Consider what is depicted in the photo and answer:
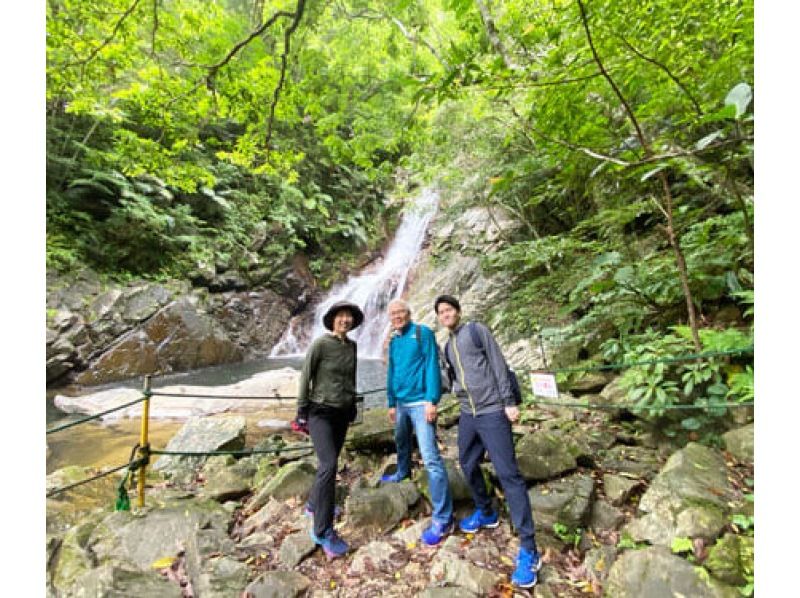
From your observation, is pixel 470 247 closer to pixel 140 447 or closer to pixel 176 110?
pixel 176 110

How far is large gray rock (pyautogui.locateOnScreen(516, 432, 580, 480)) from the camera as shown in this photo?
9.71 ft

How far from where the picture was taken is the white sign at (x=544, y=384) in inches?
107

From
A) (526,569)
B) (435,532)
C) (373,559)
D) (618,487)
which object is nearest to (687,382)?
(618,487)

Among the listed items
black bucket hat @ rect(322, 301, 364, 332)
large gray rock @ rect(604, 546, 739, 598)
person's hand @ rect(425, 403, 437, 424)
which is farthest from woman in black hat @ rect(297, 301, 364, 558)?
large gray rock @ rect(604, 546, 739, 598)

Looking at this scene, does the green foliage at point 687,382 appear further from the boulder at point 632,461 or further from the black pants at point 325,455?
the black pants at point 325,455

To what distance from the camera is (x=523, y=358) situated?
666 centimetres

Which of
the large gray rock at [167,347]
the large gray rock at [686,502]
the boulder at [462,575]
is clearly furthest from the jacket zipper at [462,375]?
the large gray rock at [167,347]

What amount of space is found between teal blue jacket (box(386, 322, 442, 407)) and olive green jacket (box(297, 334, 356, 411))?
0.39 meters

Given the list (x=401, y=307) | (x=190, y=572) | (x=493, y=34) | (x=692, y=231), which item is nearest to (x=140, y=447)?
(x=190, y=572)

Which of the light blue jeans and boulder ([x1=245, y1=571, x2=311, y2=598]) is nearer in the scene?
boulder ([x1=245, y1=571, x2=311, y2=598])

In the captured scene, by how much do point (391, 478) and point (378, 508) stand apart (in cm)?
48

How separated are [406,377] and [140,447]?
7.93ft

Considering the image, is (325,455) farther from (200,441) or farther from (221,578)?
(200,441)

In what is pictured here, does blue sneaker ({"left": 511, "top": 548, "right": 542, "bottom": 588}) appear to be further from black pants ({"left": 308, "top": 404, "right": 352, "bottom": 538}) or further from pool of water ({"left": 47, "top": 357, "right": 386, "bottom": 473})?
pool of water ({"left": 47, "top": 357, "right": 386, "bottom": 473})
